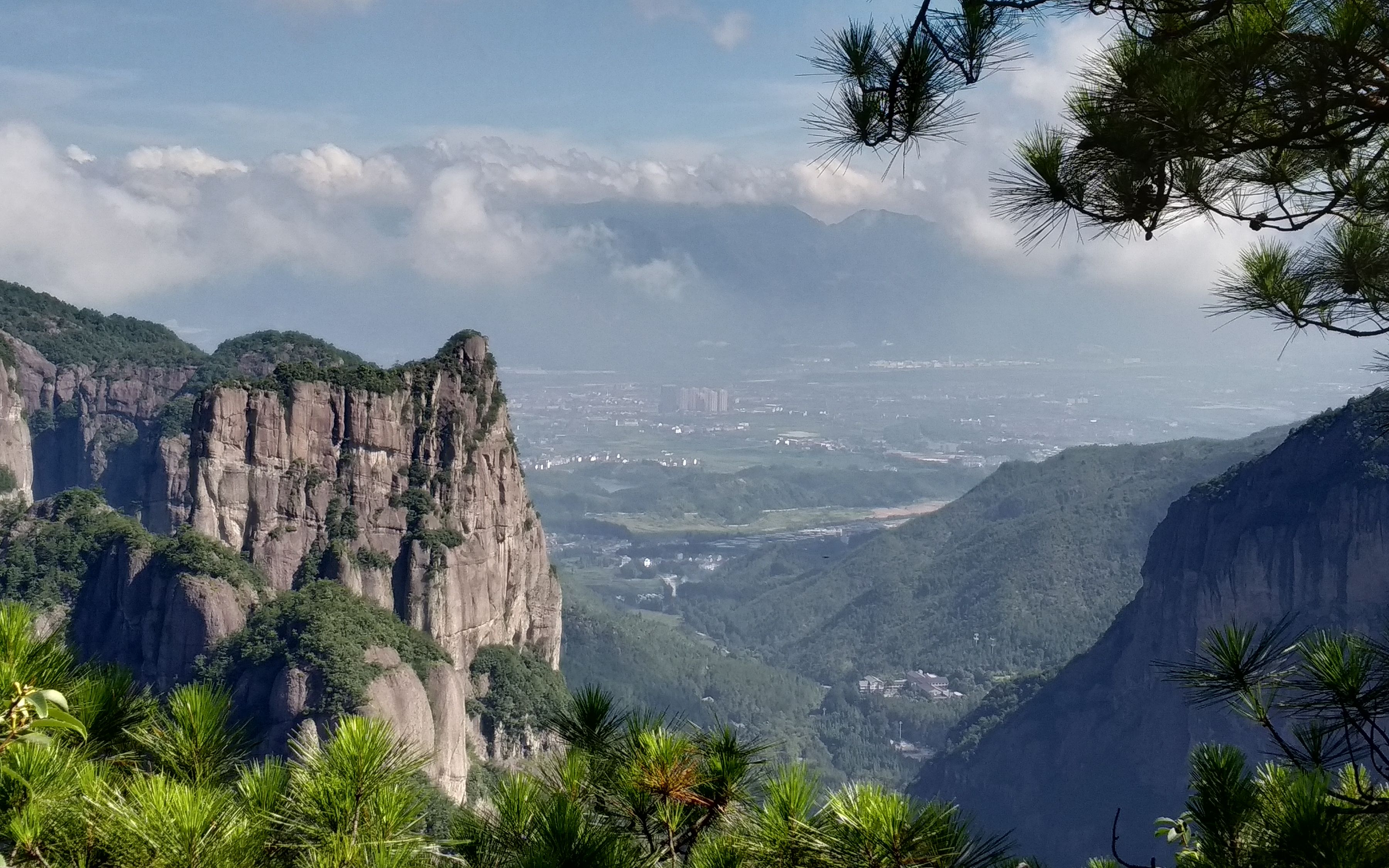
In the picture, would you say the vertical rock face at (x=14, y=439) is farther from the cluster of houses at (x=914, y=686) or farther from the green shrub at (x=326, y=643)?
the cluster of houses at (x=914, y=686)

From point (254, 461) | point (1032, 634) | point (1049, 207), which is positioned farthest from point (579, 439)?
point (1049, 207)

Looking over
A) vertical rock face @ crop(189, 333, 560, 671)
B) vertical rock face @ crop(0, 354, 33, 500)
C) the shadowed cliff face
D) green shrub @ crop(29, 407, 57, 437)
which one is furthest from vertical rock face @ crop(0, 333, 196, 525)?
the shadowed cliff face

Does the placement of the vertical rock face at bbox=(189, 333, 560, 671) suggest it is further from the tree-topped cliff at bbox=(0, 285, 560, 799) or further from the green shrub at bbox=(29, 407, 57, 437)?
the green shrub at bbox=(29, 407, 57, 437)

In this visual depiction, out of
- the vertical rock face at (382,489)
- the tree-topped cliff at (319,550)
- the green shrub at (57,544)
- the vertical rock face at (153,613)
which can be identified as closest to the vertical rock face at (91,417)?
Result: the tree-topped cliff at (319,550)

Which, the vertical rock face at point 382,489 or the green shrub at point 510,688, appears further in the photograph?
the green shrub at point 510,688

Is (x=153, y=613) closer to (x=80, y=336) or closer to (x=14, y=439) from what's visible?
(x=14, y=439)

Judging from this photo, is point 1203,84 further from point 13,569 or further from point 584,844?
point 13,569
